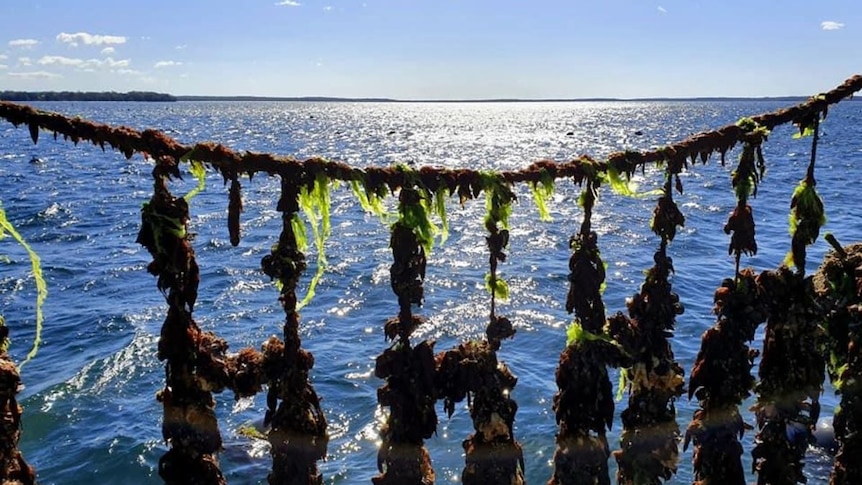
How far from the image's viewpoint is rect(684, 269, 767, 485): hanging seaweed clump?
4.74 metres

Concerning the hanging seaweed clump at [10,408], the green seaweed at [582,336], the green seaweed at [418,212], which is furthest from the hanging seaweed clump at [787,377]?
the hanging seaweed clump at [10,408]

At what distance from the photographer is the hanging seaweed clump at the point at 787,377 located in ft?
16.0

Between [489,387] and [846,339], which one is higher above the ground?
[846,339]

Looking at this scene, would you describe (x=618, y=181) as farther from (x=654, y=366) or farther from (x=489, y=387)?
(x=489, y=387)

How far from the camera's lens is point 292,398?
4293mm

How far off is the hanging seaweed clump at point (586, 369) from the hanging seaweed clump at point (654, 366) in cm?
26

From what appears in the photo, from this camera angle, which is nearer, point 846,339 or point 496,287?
point 496,287

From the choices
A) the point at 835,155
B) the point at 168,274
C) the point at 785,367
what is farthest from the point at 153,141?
the point at 835,155

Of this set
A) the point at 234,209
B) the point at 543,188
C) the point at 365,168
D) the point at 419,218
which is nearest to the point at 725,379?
the point at 543,188

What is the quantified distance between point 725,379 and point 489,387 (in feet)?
5.78

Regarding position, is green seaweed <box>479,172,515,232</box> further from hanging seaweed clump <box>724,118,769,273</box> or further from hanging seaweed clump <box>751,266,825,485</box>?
hanging seaweed clump <box>751,266,825,485</box>

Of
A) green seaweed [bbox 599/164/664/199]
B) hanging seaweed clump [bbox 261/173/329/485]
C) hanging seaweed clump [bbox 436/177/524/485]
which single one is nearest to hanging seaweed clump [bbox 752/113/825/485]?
green seaweed [bbox 599/164/664/199]

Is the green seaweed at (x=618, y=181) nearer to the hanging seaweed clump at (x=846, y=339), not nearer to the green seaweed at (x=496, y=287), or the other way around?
the green seaweed at (x=496, y=287)

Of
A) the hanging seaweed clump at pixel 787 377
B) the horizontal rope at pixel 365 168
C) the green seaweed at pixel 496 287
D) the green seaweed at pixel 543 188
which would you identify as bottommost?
the hanging seaweed clump at pixel 787 377
